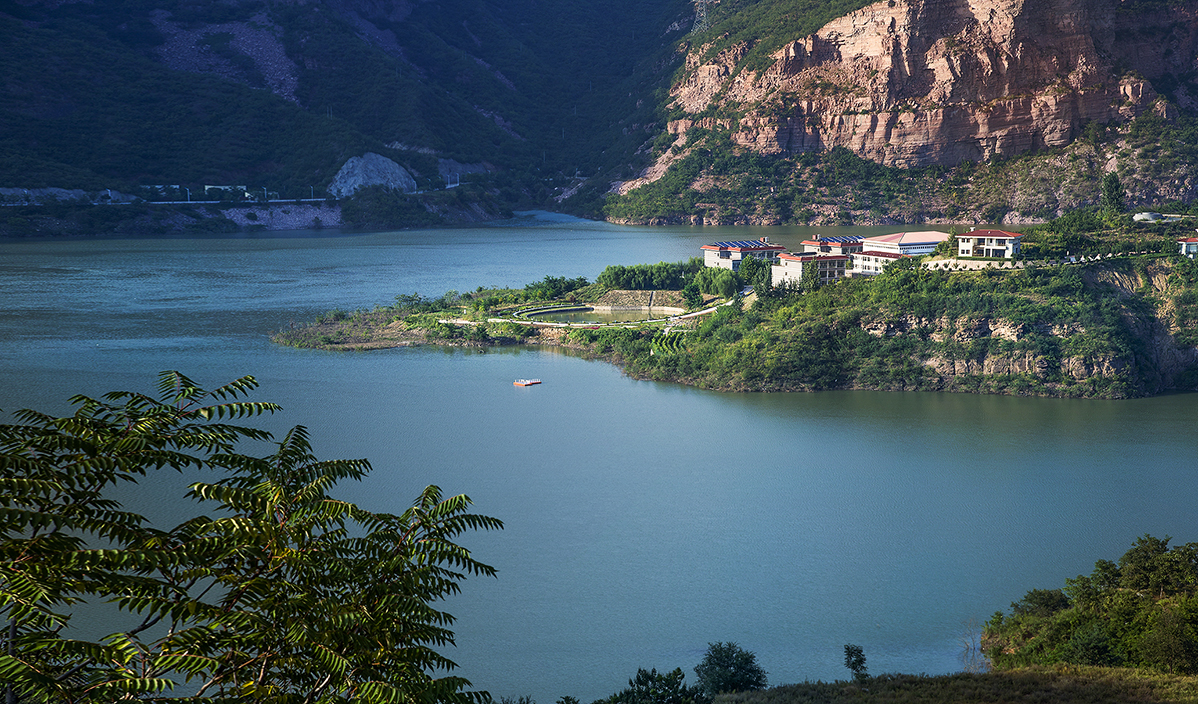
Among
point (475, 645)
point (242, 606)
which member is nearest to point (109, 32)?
point (475, 645)

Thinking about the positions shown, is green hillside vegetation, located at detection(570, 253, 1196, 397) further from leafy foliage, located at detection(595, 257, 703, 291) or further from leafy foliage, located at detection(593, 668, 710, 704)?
leafy foliage, located at detection(593, 668, 710, 704)

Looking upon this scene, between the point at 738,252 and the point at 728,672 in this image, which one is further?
the point at 738,252

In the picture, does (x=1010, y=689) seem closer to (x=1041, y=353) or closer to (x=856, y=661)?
(x=856, y=661)

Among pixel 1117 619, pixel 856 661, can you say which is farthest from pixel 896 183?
pixel 856 661

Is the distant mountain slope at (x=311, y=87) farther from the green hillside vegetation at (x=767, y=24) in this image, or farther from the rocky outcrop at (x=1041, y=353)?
the rocky outcrop at (x=1041, y=353)

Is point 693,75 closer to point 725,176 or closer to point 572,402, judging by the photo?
point 725,176

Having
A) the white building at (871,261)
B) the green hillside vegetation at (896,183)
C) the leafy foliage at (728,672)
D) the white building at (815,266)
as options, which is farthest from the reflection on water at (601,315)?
the green hillside vegetation at (896,183)
